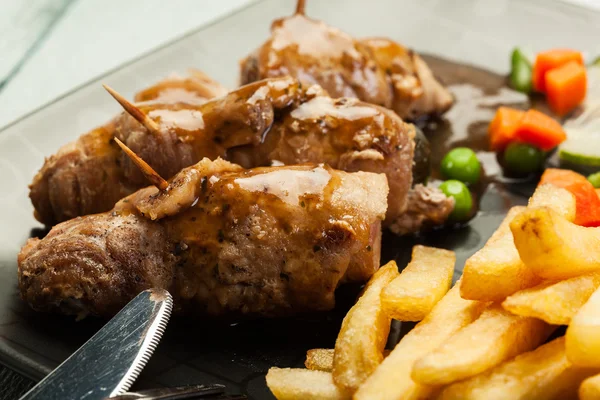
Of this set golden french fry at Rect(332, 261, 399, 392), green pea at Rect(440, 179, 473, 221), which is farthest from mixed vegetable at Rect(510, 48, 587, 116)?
golden french fry at Rect(332, 261, 399, 392)

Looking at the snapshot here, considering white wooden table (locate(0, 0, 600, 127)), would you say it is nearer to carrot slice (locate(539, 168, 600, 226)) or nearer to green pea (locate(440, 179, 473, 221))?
carrot slice (locate(539, 168, 600, 226))

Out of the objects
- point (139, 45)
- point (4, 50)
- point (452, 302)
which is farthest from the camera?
point (139, 45)

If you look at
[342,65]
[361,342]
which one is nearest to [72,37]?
[342,65]

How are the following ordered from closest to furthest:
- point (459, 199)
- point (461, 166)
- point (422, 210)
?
point (422, 210)
point (459, 199)
point (461, 166)

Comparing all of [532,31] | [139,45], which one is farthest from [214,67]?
[532,31]

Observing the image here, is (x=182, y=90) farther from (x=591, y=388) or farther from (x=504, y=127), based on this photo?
(x=591, y=388)

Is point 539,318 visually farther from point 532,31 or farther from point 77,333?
point 532,31

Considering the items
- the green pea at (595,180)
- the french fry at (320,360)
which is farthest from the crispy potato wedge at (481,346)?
the green pea at (595,180)
